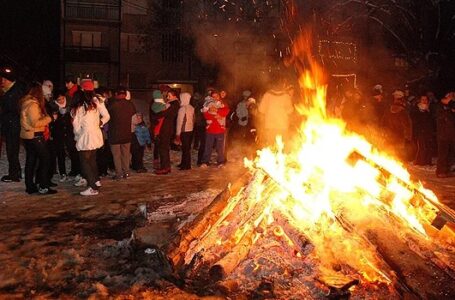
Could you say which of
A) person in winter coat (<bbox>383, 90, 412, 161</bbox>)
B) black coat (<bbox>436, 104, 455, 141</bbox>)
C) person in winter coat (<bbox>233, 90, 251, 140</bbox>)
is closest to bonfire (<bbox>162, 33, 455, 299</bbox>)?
black coat (<bbox>436, 104, 455, 141</bbox>)

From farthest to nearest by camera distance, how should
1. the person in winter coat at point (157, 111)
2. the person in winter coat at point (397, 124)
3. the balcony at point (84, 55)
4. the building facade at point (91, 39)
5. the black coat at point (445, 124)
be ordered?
the building facade at point (91, 39)
the balcony at point (84, 55)
the person in winter coat at point (397, 124)
the person in winter coat at point (157, 111)
the black coat at point (445, 124)

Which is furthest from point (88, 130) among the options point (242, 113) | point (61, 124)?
point (242, 113)

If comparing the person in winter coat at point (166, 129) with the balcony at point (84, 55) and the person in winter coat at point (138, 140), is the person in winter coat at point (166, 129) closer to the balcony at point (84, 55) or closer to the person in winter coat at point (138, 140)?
the person in winter coat at point (138, 140)

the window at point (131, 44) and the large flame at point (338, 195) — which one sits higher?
the window at point (131, 44)

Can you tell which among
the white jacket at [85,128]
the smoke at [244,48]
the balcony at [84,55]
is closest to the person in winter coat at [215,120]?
the white jacket at [85,128]

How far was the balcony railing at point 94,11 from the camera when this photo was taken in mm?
32562

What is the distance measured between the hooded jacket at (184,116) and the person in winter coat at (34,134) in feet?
10.9

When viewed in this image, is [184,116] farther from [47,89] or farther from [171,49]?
[171,49]

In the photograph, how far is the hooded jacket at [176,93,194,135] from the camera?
10766 mm

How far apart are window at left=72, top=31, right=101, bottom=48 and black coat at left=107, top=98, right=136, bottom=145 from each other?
25583 millimetres

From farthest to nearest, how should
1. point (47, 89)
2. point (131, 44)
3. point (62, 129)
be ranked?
point (131, 44) → point (47, 89) → point (62, 129)

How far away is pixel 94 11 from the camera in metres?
32.8

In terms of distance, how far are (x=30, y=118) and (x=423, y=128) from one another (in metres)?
9.63

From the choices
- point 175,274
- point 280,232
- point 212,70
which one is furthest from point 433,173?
point 212,70
